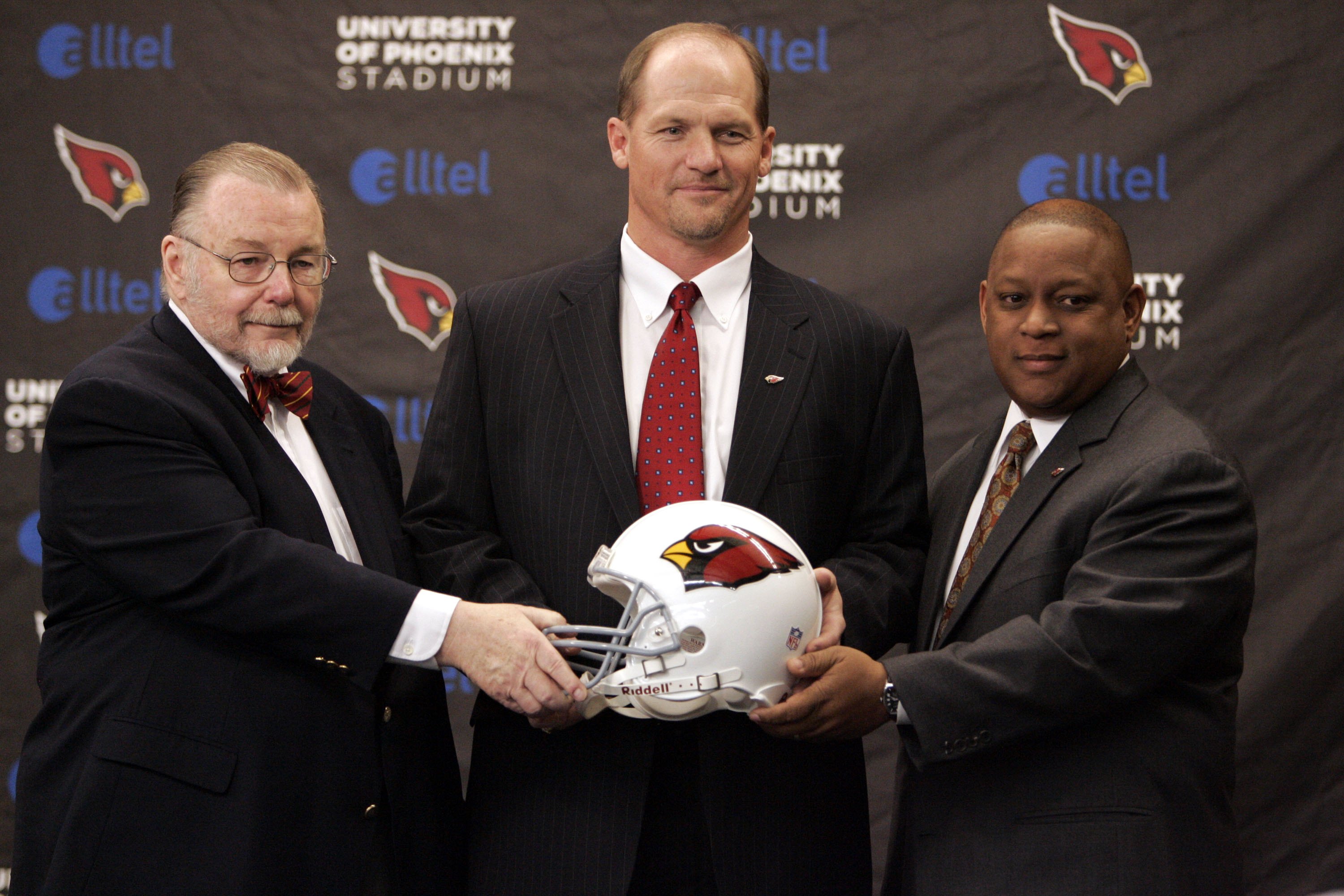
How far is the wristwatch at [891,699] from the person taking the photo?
95.0 inches

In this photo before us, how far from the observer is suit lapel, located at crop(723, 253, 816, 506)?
2.56 m

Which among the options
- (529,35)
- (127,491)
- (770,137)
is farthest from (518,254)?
(127,491)

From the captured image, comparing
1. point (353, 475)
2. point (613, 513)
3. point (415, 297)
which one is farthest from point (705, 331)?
point (415, 297)

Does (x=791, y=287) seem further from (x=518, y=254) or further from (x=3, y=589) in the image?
(x=3, y=589)

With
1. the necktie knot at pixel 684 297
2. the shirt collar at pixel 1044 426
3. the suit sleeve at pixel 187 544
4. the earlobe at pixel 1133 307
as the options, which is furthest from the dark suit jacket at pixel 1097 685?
the suit sleeve at pixel 187 544

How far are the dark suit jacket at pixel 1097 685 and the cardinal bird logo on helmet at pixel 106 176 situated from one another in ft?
9.89

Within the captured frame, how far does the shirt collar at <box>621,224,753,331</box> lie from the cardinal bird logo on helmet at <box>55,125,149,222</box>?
2.18 m

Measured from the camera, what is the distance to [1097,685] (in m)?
2.35

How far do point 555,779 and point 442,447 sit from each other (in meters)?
0.71

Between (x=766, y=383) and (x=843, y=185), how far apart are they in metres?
1.58

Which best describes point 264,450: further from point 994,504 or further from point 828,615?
point 994,504

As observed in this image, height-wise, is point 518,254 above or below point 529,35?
below

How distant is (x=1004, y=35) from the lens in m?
4.01

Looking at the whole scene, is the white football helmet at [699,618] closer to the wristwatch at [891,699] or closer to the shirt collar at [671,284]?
the wristwatch at [891,699]
